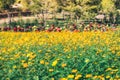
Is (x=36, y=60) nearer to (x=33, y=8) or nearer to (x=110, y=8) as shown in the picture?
(x=110, y=8)

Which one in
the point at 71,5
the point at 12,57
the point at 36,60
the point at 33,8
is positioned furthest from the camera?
the point at 33,8

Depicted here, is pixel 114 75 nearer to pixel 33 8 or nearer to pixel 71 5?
pixel 71 5

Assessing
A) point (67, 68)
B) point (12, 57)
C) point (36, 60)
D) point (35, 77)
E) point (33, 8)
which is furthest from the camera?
point (33, 8)

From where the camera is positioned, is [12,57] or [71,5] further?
[71,5]

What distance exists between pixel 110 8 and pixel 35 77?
26680 millimetres

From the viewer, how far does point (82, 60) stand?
7.46 meters

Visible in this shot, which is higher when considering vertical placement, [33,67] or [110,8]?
[33,67]

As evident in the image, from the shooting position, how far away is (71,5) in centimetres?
3181

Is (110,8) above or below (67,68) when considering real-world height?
below

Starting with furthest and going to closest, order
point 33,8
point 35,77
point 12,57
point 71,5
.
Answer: point 33,8
point 71,5
point 12,57
point 35,77

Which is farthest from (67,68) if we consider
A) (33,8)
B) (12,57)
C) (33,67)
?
(33,8)

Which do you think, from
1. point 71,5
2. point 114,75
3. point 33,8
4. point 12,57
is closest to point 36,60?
point 12,57

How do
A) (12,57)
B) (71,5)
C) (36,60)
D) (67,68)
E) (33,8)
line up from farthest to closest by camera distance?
(33,8), (71,5), (12,57), (36,60), (67,68)

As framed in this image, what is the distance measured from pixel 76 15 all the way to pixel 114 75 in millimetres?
25783
